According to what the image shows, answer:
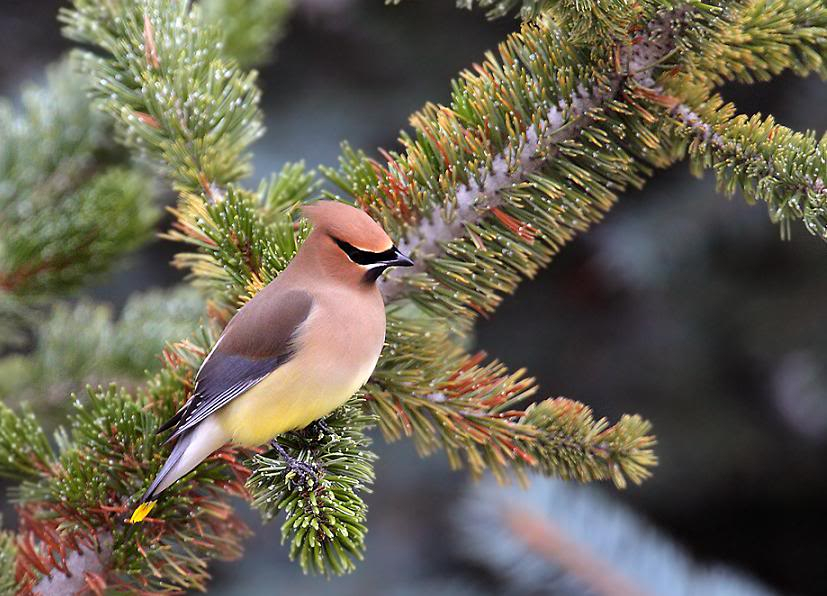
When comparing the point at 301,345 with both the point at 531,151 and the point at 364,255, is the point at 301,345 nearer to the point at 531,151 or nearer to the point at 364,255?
the point at 364,255

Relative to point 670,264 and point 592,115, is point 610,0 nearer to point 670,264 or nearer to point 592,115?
point 592,115

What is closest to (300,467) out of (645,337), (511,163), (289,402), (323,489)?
(323,489)

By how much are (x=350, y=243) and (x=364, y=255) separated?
40 mm

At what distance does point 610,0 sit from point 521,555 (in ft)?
4.88

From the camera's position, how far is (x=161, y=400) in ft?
5.91

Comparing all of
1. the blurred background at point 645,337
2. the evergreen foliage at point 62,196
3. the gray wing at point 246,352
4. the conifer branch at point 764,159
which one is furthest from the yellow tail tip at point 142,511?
the blurred background at point 645,337

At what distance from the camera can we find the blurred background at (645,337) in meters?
3.70

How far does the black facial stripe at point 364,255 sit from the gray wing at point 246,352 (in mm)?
120

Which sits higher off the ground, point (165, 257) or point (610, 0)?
point (610, 0)

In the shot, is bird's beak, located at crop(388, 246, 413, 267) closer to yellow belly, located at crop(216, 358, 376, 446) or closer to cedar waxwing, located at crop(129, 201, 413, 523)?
cedar waxwing, located at crop(129, 201, 413, 523)

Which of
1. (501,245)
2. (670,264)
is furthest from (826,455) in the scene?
(501,245)

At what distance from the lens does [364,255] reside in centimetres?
181

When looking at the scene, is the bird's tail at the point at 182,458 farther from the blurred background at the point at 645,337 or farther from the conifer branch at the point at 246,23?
the blurred background at the point at 645,337

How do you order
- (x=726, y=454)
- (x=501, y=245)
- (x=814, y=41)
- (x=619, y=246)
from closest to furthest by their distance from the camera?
(x=814, y=41) → (x=501, y=245) → (x=619, y=246) → (x=726, y=454)
